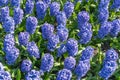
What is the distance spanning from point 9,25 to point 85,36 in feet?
4.95

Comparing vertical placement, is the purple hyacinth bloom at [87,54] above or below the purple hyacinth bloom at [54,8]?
below

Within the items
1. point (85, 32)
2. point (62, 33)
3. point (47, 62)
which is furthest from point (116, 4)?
point (47, 62)

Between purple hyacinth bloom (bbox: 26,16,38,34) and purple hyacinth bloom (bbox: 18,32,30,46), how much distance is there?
36 cm

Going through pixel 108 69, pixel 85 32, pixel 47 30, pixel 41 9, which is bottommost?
pixel 108 69

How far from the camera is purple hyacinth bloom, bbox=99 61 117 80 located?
6.07 meters

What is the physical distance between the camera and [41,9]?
24.6 feet

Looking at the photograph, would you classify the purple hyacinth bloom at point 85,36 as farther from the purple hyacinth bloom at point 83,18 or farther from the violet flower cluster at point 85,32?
the purple hyacinth bloom at point 83,18

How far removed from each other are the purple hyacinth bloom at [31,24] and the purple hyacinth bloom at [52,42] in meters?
0.53

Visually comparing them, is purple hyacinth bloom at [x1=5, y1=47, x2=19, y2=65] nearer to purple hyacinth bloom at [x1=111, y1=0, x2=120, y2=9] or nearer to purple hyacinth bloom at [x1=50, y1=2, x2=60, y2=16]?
purple hyacinth bloom at [x1=50, y1=2, x2=60, y2=16]

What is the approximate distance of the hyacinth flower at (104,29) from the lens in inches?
283

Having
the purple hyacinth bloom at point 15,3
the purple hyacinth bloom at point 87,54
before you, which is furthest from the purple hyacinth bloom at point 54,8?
the purple hyacinth bloom at point 87,54

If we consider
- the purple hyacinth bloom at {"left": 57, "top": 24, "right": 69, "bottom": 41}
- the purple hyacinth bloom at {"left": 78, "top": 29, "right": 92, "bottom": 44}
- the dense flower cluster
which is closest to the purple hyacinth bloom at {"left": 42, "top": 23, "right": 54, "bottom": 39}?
the purple hyacinth bloom at {"left": 57, "top": 24, "right": 69, "bottom": 41}

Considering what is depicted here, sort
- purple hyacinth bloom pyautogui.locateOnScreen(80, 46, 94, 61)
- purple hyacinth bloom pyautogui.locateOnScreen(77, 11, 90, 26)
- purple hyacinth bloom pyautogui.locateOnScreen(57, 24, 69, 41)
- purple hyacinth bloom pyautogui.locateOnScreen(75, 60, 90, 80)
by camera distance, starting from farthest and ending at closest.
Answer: purple hyacinth bloom pyautogui.locateOnScreen(77, 11, 90, 26) < purple hyacinth bloom pyautogui.locateOnScreen(57, 24, 69, 41) < purple hyacinth bloom pyautogui.locateOnScreen(80, 46, 94, 61) < purple hyacinth bloom pyautogui.locateOnScreen(75, 60, 90, 80)

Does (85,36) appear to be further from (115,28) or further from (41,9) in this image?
(41,9)
